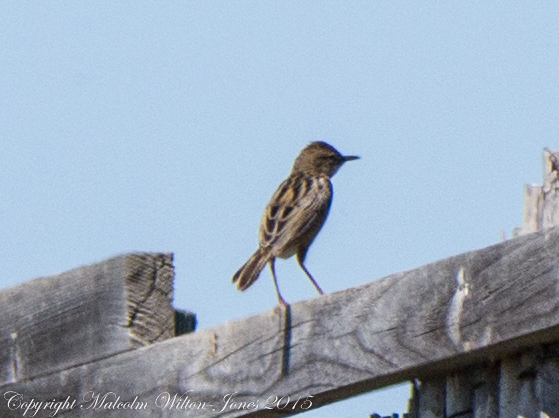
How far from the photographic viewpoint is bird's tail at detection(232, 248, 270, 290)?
571 cm

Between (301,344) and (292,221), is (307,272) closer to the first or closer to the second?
(292,221)

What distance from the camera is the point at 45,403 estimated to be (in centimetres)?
407

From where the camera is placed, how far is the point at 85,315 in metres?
4.05

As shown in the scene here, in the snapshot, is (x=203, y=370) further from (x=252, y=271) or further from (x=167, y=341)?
(x=252, y=271)

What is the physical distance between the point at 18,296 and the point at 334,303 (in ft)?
4.26

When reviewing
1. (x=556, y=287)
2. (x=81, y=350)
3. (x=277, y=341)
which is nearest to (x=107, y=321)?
(x=81, y=350)

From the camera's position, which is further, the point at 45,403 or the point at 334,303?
the point at 45,403

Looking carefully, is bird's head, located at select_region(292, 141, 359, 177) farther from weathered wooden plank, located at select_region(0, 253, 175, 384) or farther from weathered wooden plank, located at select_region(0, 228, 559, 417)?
weathered wooden plank, located at select_region(0, 228, 559, 417)

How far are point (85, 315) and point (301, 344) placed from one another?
84 cm

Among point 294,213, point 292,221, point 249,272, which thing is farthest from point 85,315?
point 294,213

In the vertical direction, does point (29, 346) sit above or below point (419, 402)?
above

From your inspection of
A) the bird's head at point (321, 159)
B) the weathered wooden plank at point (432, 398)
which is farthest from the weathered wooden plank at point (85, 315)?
the bird's head at point (321, 159)

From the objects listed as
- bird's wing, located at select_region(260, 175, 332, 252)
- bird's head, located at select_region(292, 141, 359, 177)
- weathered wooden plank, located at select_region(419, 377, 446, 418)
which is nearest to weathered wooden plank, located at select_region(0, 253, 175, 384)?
weathered wooden plank, located at select_region(419, 377, 446, 418)

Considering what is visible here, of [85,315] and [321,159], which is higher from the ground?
[321,159]
